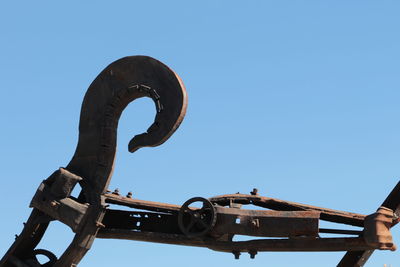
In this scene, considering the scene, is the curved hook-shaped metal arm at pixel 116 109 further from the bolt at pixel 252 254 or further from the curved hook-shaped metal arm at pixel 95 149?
the bolt at pixel 252 254

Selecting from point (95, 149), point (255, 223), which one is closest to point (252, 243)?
point (255, 223)

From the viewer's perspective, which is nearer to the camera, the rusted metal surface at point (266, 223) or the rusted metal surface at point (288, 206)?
the rusted metal surface at point (266, 223)

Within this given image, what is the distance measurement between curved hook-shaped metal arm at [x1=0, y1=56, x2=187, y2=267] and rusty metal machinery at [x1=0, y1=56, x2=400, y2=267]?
0.02 m

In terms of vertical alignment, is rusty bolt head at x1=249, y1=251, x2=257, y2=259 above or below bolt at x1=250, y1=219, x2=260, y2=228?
below

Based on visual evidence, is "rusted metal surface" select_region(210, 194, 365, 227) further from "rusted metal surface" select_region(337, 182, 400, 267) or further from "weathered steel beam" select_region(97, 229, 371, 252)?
"weathered steel beam" select_region(97, 229, 371, 252)

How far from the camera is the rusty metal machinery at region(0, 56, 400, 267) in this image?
15.1 m

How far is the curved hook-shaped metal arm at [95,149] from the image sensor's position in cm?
1612

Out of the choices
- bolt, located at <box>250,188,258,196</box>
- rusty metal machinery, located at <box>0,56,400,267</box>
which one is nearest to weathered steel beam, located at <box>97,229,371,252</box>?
rusty metal machinery, located at <box>0,56,400,267</box>

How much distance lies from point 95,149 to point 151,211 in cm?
143

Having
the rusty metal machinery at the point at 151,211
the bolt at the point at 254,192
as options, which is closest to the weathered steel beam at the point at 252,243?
the rusty metal machinery at the point at 151,211

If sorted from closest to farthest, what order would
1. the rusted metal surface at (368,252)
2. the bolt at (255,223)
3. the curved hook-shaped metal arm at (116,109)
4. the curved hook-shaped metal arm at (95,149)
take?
the rusted metal surface at (368,252), the bolt at (255,223), the curved hook-shaped metal arm at (116,109), the curved hook-shaped metal arm at (95,149)

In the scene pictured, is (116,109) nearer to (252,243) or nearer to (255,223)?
(255,223)

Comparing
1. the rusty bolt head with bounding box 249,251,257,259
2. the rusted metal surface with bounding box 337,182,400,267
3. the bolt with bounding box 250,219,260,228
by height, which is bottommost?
the rusty bolt head with bounding box 249,251,257,259

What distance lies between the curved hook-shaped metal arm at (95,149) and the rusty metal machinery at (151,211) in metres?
0.02
